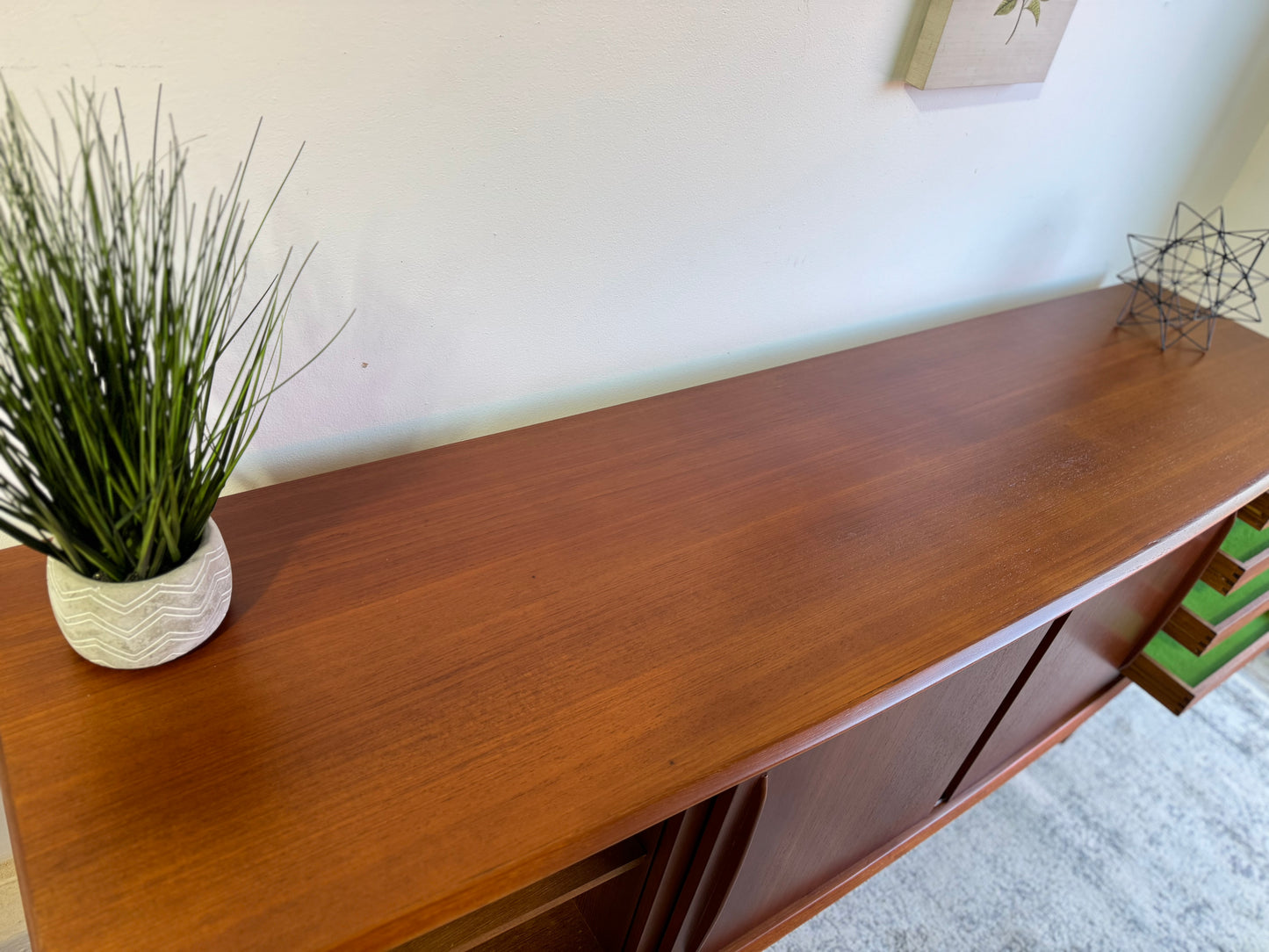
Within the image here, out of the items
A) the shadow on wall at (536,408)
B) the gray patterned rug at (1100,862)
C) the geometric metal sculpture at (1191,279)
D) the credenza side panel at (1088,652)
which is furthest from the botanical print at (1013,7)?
the gray patterned rug at (1100,862)

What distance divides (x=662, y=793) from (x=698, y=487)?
352 mm

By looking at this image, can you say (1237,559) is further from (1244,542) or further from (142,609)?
(142,609)

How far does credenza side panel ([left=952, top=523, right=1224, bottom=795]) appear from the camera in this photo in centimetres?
94

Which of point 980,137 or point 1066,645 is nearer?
point 1066,645

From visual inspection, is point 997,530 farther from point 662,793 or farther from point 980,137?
point 980,137

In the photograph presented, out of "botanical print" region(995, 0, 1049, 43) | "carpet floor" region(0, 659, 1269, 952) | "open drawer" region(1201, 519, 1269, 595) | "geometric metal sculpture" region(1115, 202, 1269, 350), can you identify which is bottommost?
"carpet floor" region(0, 659, 1269, 952)

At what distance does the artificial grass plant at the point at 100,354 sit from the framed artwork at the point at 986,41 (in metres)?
0.75

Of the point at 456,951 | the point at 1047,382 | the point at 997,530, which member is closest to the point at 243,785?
→ the point at 456,951

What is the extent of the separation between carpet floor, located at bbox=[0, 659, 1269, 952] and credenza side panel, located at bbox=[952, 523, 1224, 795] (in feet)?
0.76

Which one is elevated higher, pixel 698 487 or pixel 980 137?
pixel 980 137

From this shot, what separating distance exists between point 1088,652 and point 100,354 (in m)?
1.13

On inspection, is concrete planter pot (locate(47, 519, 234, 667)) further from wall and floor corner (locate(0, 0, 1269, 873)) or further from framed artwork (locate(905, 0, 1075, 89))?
framed artwork (locate(905, 0, 1075, 89))

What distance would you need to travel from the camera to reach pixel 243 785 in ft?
1.70

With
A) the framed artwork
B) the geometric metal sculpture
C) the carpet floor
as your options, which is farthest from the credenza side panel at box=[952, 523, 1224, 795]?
the framed artwork
